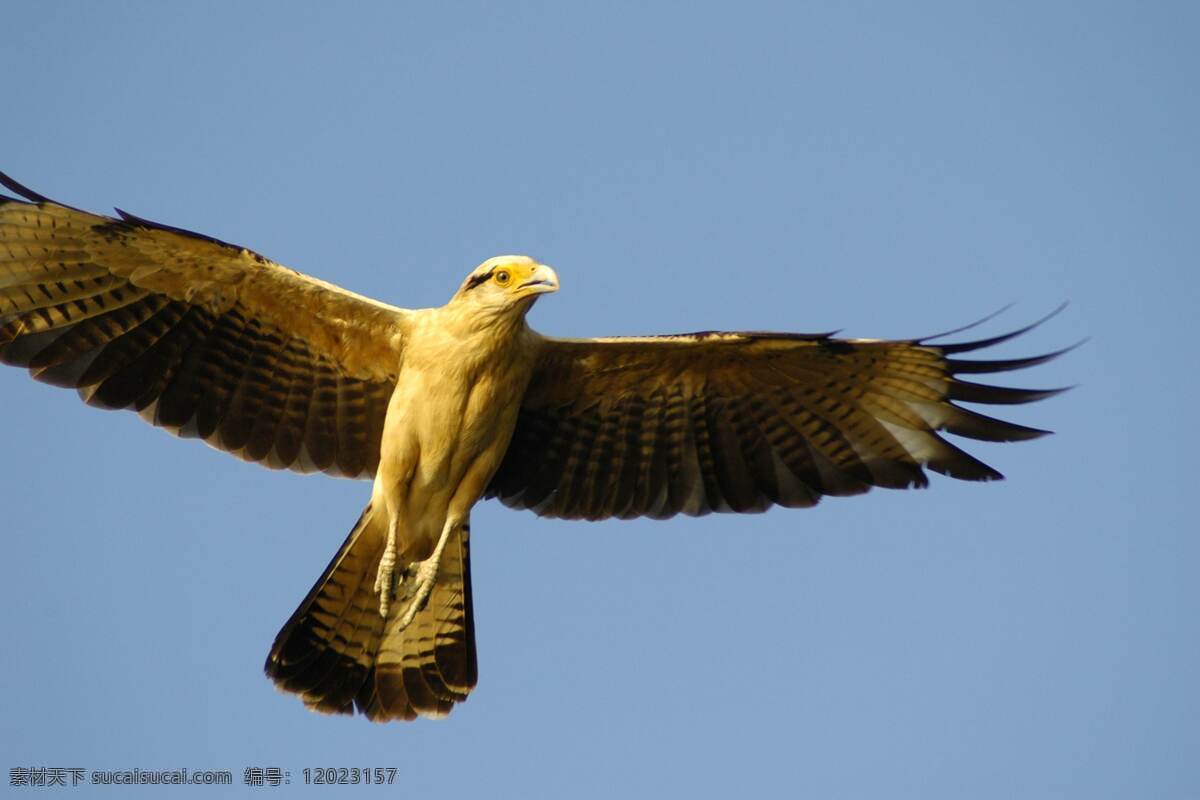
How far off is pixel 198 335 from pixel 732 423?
12.0 ft

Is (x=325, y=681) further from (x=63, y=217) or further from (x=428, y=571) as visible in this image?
(x=63, y=217)

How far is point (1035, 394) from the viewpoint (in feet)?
38.8

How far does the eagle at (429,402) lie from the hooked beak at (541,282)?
0.02 m

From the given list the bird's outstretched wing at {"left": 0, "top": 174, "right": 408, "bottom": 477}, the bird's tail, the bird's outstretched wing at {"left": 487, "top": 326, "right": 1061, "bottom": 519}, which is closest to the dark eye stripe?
the bird's outstretched wing at {"left": 0, "top": 174, "right": 408, "bottom": 477}

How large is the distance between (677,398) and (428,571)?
2098mm

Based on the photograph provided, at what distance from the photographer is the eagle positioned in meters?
12.0

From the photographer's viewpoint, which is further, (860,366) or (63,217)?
(860,366)

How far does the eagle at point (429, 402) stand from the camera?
12.0 metres

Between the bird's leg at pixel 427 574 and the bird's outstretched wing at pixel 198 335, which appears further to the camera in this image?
the bird's leg at pixel 427 574

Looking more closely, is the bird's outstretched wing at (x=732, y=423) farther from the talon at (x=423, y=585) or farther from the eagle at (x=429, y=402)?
the talon at (x=423, y=585)

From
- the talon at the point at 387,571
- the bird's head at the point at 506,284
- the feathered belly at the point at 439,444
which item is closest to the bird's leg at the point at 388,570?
the talon at the point at 387,571

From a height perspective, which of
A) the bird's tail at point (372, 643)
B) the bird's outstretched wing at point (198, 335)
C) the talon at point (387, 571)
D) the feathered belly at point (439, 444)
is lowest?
the bird's tail at point (372, 643)

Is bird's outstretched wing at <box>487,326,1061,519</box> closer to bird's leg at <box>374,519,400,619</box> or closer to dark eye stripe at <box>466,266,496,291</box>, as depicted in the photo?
dark eye stripe at <box>466,266,496,291</box>

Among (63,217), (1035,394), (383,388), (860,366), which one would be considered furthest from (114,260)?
(1035,394)
